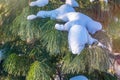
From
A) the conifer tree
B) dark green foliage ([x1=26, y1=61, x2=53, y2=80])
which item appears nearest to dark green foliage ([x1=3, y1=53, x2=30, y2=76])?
the conifer tree

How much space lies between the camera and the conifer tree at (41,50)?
2.18 meters

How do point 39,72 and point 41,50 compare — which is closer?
point 39,72

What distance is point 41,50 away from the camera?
7.93 ft

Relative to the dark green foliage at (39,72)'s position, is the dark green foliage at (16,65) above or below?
below

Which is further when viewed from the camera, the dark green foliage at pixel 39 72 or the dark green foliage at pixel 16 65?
the dark green foliage at pixel 16 65

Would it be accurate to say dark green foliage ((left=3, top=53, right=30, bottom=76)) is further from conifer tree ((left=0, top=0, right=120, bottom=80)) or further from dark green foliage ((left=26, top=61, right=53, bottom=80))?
dark green foliage ((left=26, top=61, right=53, bottom=80))

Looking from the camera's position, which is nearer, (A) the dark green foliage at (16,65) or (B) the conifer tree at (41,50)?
(B) the conifer tree at (41,50)

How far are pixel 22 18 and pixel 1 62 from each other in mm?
391

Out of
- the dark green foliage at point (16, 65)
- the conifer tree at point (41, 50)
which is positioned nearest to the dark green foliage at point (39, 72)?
the conifer tree at point (41, 50)

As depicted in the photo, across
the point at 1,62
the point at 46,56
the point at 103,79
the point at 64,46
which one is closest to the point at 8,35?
the point at 1,62

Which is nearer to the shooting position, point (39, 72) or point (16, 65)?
point (39, 72)

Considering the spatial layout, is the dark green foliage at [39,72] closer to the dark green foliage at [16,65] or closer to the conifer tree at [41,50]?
the conifer tree at [41,50]

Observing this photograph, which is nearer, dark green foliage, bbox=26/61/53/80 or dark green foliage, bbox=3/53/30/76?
dark green foliage, bbox=26/61/53/80

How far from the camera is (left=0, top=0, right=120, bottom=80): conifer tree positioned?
85.9 inches
